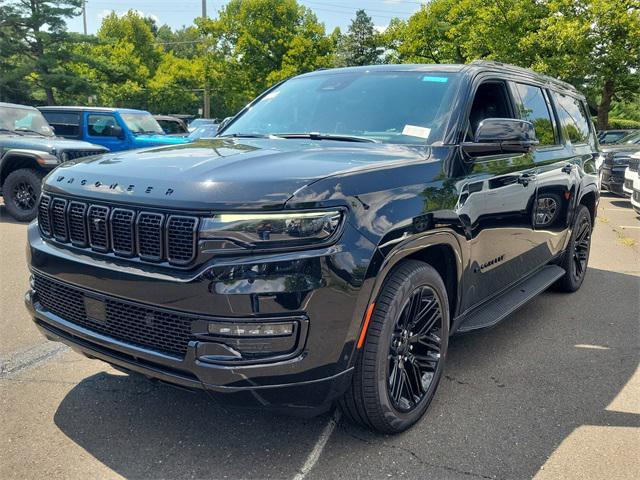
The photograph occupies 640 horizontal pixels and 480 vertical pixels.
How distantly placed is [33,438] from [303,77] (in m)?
3.04

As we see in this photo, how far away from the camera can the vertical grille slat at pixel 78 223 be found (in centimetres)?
262

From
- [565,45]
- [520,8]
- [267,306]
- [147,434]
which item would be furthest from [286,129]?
[520,8]

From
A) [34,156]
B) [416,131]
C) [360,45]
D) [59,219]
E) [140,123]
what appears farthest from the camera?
[360,45]

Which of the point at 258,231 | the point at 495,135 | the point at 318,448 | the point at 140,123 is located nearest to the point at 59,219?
the point at 258,231

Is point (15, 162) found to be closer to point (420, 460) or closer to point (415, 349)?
point (415, 349)

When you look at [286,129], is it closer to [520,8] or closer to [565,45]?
[565,45]

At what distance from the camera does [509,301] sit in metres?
3.96

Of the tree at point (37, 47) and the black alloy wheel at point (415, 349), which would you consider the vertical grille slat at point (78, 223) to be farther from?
the tree at point (37, 47)

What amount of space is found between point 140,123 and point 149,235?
39.8 ft

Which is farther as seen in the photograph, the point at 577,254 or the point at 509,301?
the point at 577,254

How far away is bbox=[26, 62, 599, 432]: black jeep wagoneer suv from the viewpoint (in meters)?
2.25

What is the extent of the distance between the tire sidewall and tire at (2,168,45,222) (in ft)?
26.2

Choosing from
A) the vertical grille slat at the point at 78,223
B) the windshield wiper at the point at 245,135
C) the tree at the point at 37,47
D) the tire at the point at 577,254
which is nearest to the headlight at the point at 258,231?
the vertical grille slat at the point at 78,223

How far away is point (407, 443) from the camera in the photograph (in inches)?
111
